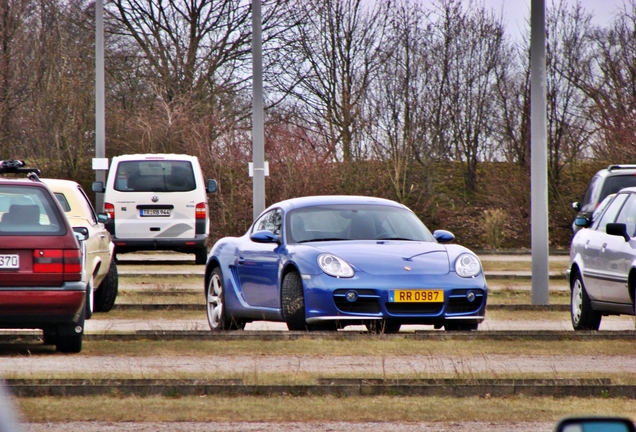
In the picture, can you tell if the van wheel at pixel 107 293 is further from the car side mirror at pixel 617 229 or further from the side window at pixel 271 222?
the car side mirror at pixel 617 229

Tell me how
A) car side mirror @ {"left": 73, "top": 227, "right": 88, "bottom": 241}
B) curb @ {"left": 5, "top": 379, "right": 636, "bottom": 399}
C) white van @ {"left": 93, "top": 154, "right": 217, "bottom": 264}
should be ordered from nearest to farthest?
curb @ {"left": 5, "top": 379, "right": 636, "bottom": 399} < car side mirror @ {"left": 73, "top": 227, "right": 88, "bottom": 241} < white van @ {"left": 93, "top": 154, "right": 217, "bottom": 264}

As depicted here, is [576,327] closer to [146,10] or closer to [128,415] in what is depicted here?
[128,415]

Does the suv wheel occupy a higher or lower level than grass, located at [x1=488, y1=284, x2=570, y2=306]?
higher

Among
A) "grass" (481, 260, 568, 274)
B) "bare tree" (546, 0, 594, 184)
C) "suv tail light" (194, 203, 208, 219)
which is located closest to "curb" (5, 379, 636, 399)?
"suv tail light" (194, 203, 208, 219)

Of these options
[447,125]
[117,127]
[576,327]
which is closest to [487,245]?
[447,125]

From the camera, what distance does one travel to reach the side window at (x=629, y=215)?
41.8 ft

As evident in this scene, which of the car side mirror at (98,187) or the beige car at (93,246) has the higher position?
the car side mirror at (98,187)

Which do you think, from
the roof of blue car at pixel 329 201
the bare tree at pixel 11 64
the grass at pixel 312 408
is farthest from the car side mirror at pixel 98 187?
the grass at pixel 312 408

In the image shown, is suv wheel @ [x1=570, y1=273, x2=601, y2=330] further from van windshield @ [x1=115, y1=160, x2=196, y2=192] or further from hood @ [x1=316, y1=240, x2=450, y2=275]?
van windshield @ [x1=115, y1=160, x2=196, y2=192]

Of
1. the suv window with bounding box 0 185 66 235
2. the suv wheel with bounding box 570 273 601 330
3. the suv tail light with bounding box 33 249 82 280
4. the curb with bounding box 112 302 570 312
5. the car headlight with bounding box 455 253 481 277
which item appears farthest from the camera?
the curb with bounding box 112 302 570 312

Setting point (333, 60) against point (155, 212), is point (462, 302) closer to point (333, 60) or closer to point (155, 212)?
point (155, 212)

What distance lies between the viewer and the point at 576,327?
13609mm

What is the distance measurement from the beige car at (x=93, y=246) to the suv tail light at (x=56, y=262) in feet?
11.9

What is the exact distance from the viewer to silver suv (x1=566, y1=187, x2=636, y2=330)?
12359 millimetres
